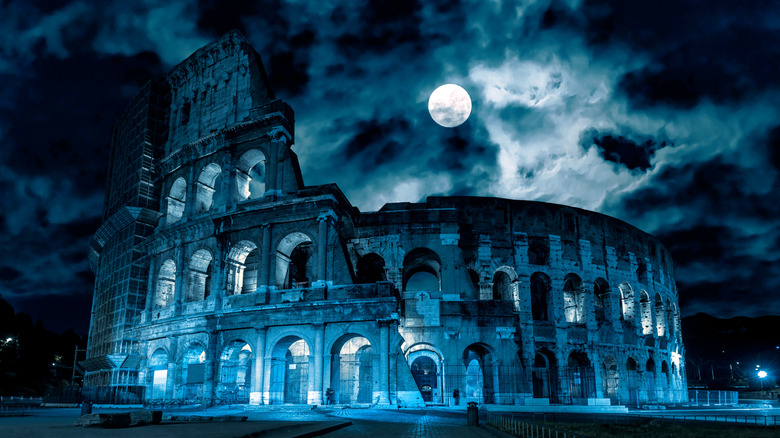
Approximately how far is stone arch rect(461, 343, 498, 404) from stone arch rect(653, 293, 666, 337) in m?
15.8

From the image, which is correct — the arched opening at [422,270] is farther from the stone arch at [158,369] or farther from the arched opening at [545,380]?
the stone arch at [158,369]

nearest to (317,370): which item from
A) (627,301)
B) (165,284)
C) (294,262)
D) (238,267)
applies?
(238,267)

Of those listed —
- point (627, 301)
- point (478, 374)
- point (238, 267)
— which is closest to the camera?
point (238, 267)

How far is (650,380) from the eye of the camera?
36.4 meters

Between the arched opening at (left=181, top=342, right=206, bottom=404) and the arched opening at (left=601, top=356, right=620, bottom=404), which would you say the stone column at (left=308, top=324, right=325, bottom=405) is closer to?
the arched opening at (left=181, top=342, right=206, bottom=404)

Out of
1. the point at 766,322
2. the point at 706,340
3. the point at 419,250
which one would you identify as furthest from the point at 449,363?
the point at 766,322

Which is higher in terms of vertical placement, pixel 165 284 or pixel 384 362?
pixel 165 284

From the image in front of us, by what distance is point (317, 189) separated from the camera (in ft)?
87.9

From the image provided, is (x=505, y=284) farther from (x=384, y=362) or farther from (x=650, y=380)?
(x=650, y=380)

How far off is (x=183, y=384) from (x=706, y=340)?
7322 cm

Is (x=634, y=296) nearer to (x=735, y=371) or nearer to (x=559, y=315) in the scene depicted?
(x=559, y=315)

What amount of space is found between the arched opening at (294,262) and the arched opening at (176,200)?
736 centimetres

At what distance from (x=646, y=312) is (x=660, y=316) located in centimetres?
213

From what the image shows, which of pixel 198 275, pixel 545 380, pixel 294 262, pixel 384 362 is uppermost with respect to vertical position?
pixel 294 262
